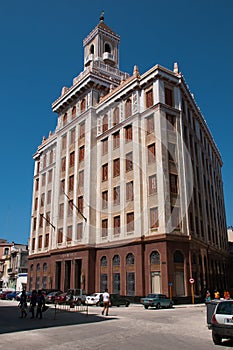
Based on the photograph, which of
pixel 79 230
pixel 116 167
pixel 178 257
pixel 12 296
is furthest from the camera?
pixel 12 296

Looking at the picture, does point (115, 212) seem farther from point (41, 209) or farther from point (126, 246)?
point (41, 209)

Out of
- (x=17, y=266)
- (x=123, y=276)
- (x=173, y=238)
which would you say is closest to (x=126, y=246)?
(x=123, y=276)

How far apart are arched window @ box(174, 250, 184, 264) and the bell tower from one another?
118ft

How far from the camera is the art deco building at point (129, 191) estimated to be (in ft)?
117

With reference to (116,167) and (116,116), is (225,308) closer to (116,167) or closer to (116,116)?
(116,167)

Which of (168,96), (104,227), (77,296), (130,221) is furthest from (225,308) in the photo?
(168,96)

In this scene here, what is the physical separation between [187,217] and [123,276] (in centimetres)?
985

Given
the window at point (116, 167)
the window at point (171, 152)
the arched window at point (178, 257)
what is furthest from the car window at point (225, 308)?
the window at point (116, 167)

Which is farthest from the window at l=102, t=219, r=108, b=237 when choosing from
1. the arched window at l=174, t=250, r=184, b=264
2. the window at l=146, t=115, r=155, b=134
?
the window at l=146, t=115, r=155, b=134

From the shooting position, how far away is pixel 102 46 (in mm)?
58750

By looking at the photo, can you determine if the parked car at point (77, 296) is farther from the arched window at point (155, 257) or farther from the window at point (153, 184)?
the window at point (153, 184)

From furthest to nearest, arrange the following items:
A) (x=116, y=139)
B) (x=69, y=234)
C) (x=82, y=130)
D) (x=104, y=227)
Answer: (x=82, y=130) → (x=69, y=234) → (x=116, y=139) → (x=104, y=227)

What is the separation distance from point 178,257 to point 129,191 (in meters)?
9.90

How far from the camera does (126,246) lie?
125 ft
